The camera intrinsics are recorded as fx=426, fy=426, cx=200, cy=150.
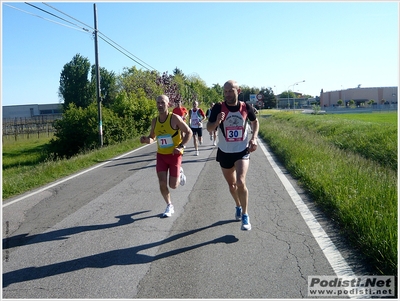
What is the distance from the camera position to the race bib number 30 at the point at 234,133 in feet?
19.5

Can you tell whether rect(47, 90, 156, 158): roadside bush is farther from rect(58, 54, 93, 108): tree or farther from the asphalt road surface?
rect(58, 54, 93, 108): tree

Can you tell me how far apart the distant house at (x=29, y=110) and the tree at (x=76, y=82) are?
7.77 meters

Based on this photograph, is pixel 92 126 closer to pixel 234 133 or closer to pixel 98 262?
pixel 234 133

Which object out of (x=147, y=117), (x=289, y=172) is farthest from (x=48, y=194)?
(x=147, y=117)

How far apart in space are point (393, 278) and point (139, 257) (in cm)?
270

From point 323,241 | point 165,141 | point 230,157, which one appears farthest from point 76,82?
point 323,241

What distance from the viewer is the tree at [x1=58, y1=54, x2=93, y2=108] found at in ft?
300

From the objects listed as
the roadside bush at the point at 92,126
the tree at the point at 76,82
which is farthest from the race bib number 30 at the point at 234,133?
the tree at the point at 76,82

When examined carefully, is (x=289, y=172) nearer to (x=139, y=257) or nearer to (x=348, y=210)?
(x=348, y=210)

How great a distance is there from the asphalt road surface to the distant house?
314 feet

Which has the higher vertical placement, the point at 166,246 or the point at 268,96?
the point at 268,96

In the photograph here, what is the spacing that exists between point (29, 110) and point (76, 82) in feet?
80.7

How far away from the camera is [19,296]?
4105 millimetres

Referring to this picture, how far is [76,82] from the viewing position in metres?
92.1
